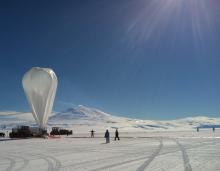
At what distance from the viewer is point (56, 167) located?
15320 millimetres

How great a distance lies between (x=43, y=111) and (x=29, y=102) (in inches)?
122

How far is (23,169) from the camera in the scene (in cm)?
1484

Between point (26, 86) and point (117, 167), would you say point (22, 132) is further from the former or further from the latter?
point (117, 167)

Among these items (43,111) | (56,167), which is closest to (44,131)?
(43,111)

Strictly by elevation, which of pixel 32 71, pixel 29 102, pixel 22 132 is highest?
pixel 32 71

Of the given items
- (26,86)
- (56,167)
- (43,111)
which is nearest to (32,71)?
(26,86)

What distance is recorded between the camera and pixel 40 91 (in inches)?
2296

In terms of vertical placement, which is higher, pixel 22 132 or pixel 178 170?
pixel 22 132

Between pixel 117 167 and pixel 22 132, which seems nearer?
pixel 117 167

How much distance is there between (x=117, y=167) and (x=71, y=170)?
75.4 inches

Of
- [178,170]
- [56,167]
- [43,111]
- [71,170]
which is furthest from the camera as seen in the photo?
[43,111]

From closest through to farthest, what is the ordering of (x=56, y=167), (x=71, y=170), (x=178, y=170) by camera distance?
(x=178, y=170) < (x=71, y=170) < (x=56, y=167)

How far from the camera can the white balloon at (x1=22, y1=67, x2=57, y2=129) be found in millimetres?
58094

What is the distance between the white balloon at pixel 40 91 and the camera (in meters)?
58.1
